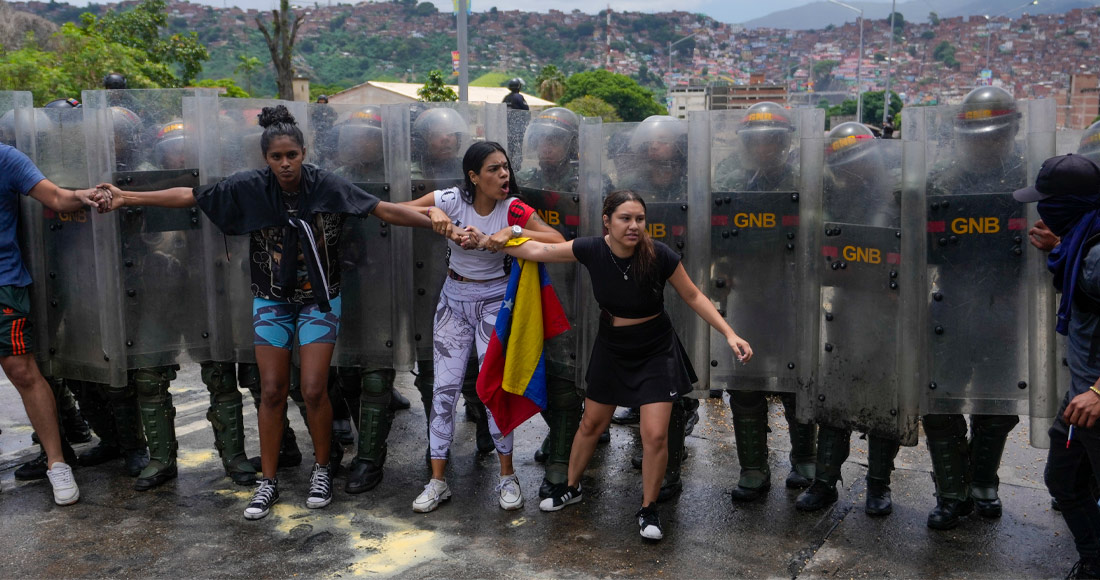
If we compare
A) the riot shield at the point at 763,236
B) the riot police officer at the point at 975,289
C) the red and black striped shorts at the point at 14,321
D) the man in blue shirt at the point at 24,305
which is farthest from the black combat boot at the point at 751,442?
the red and black striped shorts at the point at 14,321

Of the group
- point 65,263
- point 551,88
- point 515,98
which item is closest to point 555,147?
point 65,263

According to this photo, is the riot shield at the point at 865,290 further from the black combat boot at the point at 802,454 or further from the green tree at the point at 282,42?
the green tree at the point at 282,42

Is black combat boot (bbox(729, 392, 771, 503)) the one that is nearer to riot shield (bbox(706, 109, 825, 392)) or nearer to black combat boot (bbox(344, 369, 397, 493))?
riot shield (bbox(706, 109, 825, 392))

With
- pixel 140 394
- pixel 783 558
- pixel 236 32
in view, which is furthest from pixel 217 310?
pixel 236 32

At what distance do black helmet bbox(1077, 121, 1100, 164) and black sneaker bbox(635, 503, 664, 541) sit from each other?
245 centimetres

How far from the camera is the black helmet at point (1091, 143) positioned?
4.13 metres

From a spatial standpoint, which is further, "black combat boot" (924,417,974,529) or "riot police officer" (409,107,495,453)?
"riot police officer" (409,107,495,453)

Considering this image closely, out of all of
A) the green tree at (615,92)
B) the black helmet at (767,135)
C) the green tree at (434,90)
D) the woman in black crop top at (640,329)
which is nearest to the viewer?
the woman in black crop top at (640,329)

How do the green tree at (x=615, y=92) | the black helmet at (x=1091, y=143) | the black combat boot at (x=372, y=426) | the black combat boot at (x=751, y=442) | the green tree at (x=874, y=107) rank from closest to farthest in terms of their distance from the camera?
the black helmet at (x=1091, y=143) → the black combat boot at (x=751, y=442) → the black combat boot at (x=372, y=426) → the green tree at (x=615, y=92) → the green tree at (x=874, y=107)

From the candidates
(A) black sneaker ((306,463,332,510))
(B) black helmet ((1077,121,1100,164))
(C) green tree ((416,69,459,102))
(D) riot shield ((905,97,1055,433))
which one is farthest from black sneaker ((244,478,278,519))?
(C) green tree ((416,69,459,102))

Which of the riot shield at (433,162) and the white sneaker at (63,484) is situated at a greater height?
the riot shield at (433,162)

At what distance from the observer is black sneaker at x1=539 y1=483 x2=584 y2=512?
490 cm

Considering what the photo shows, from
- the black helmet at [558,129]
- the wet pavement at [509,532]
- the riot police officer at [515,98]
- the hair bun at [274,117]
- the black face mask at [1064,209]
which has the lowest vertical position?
the wet pavement at [509,532]

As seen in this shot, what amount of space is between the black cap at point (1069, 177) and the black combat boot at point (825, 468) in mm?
1622
